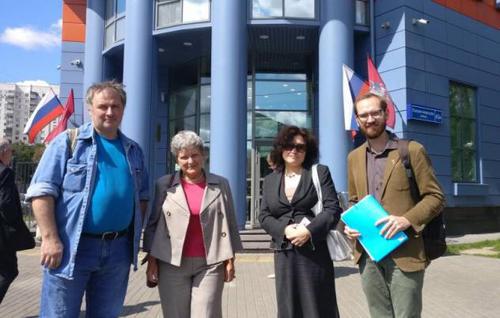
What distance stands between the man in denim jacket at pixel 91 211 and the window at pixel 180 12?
11023mm

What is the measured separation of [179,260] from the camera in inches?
128

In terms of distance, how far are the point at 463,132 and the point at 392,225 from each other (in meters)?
14.2

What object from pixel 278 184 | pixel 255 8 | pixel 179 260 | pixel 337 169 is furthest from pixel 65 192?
pixel 255 8

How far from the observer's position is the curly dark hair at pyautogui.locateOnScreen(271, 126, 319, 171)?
11.7 feet

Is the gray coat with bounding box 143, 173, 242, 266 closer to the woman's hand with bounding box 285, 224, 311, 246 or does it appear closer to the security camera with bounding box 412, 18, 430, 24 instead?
the woman's hand with bounding box 285, 224, 311, 246

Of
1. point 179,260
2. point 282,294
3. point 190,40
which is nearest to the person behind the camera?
point 179,260

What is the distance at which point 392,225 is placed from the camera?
2.88m

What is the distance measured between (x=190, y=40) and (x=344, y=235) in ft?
39.9

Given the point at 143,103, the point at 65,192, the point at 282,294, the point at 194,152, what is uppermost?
the point at 143,103

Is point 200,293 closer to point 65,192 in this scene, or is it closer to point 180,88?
point 65,192

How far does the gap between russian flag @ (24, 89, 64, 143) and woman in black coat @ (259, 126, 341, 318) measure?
1405 cm

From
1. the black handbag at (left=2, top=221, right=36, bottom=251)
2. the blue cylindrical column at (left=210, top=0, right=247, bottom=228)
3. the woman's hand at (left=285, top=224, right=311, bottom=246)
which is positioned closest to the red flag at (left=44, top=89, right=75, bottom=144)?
the blue cylindrical column at (left=210, top=0, right=247, bottom=228)

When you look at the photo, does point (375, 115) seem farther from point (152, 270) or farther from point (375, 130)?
point (152, 270)

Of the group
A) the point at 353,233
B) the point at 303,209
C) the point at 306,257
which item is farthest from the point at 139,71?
the point at 353,233
